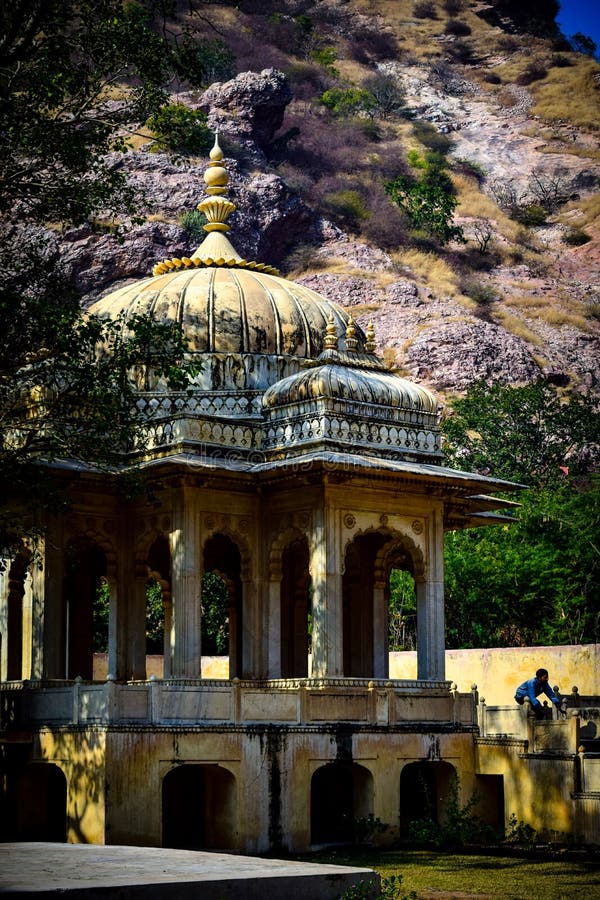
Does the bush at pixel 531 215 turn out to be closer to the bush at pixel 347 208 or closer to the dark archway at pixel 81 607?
the bush at pixel 347 208

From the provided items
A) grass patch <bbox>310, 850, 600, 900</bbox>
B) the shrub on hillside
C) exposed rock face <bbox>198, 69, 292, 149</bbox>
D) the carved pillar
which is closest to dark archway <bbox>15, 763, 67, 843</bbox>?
grass patch <bbox>310, 850, 600, 900</bbox>

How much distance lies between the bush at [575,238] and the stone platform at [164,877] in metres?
73.4

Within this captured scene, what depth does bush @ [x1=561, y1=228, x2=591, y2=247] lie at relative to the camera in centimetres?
8262

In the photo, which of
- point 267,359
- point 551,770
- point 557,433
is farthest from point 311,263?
point 551,770

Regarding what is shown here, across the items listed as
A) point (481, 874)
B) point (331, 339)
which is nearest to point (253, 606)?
point (331, 339)

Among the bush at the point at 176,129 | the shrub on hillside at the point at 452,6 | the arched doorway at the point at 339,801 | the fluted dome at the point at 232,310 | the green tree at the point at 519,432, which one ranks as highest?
the shrub on hillside at the point at 452,6

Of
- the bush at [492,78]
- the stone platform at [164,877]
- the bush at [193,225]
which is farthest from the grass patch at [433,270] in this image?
the stone platform at [164,877]

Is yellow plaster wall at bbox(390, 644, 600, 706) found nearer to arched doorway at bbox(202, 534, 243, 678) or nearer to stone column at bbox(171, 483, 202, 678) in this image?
arched doorway at bbox(202, 534, 243, 678)

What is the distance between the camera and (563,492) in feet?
139

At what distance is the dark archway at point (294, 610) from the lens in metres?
25.0

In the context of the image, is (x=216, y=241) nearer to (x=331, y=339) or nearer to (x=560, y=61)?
(x=331, y=339)

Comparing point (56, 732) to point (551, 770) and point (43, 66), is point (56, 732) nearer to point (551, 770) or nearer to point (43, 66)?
point (551, 770)

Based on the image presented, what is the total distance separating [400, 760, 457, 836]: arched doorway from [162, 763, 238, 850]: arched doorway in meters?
2.87

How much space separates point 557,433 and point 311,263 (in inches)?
1078
